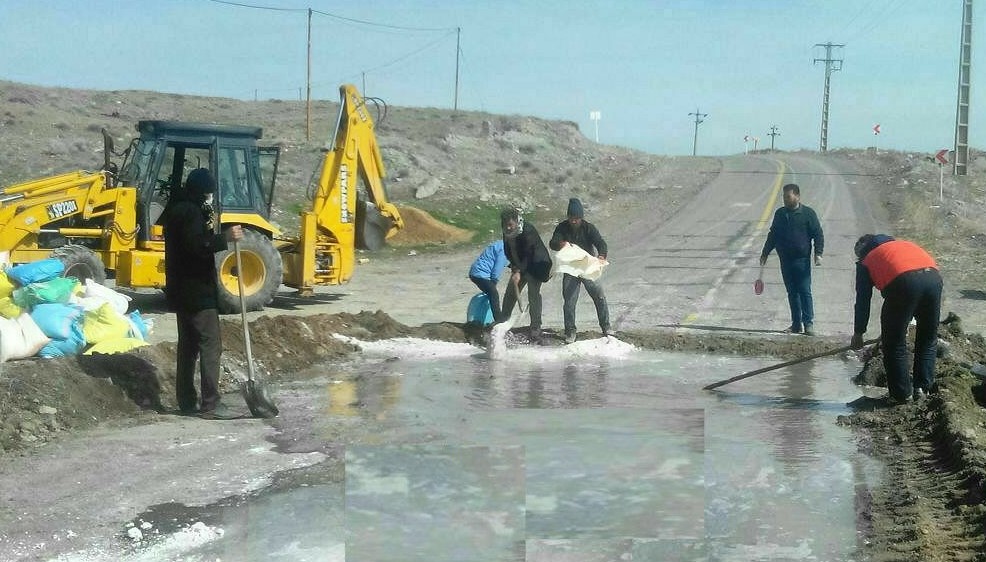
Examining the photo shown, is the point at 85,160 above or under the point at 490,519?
above

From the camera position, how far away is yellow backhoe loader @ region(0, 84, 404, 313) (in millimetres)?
14820

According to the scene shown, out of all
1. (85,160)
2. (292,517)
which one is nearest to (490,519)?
(292,517)

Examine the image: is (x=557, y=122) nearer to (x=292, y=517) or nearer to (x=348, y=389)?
(x=348, y=389)

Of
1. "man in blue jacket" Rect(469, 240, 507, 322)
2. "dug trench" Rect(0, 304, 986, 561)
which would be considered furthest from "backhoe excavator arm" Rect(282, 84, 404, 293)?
"man in blue jacket" Rect(469, 240, 507, 322)

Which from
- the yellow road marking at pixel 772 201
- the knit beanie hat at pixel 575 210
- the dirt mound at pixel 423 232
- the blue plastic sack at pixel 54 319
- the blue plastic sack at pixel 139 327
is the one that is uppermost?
the yellow road marking at pixel 772 201

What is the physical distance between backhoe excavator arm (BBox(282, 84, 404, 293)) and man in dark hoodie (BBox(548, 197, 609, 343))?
479 cm

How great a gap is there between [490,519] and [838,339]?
8987 mm

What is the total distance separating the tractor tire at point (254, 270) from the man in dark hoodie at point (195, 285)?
21.7 ft

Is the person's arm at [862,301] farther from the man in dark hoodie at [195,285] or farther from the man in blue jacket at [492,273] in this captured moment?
the man in dark hoodie at [195,285]

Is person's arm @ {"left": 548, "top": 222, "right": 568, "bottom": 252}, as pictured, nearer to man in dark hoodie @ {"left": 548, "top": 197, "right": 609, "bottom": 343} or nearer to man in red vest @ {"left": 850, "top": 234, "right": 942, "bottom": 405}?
man in dark hoodie @ {"left": 548, "top": 197, "right": 609, "bottom": 343}

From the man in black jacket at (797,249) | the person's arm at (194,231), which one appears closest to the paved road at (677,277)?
the man in black jacket at (797,249)

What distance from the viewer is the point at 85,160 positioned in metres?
32.3

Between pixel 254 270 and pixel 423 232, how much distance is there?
36.8 feet

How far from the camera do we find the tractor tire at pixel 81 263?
46.8ft
